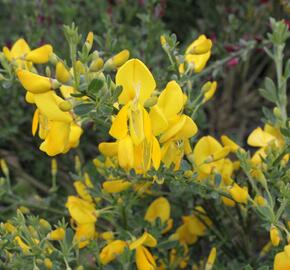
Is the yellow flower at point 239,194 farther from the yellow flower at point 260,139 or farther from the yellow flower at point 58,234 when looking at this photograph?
the yellow flower at point 58,234

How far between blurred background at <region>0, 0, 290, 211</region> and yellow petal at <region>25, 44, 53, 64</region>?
0.41 meters

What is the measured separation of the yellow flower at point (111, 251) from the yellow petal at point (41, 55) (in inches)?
15.7

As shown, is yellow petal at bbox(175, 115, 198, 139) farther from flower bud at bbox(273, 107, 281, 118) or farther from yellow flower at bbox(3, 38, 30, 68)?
yellow flower at bbox(3, 38, 30, 68)

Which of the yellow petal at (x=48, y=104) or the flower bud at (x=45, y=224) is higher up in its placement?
the yellow petal at (x=48, y=104)

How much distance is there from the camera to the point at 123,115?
1105 millimetres

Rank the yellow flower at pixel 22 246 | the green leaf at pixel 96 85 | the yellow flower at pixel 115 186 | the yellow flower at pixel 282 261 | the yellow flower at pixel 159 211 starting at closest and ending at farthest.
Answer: the green leaf at pixel 96 85
the yellow flower at pixel 282 261
the yellow flower at pixel 22 246
the yellow flower at pixel 115 186
the yellow flower at pixel 159 211

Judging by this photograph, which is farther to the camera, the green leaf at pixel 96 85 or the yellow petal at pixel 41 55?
the yellow petal at pixel 41 55

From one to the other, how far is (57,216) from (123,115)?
2.59 feet

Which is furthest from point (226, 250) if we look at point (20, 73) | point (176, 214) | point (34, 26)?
point (34, 26)

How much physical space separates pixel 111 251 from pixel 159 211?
236 mm

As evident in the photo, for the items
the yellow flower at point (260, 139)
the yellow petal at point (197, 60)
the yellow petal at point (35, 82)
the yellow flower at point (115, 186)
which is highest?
the yellow petal at point (35, 82)

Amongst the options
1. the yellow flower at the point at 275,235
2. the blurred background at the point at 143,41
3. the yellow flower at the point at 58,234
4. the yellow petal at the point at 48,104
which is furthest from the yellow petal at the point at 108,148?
the blurred background at the point at 143,41

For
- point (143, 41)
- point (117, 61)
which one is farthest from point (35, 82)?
point (143, 41)

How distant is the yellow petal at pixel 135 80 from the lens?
44.1 inches
